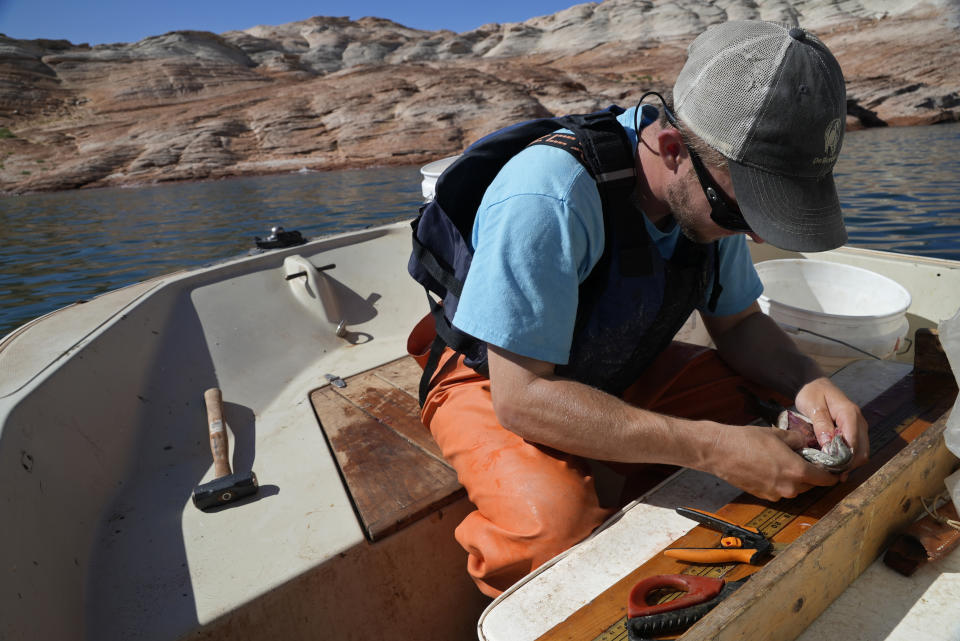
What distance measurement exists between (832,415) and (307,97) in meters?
33.9

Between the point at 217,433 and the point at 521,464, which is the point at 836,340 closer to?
the point at 521,464

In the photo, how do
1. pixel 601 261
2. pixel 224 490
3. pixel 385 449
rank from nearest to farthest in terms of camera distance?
pixel 601 261, pixel 224 490, pixel 385 449

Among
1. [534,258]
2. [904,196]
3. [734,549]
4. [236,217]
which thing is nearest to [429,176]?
[534,258]

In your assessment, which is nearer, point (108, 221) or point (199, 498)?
point (199, 498)

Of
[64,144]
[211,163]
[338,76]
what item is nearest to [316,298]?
[211,163]

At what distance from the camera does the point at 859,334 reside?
2150mm

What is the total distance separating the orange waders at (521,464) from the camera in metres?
1.31

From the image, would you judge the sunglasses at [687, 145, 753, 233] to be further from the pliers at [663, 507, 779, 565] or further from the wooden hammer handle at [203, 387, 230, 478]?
the wooden hammer handle at [203, 387, 230, 478]

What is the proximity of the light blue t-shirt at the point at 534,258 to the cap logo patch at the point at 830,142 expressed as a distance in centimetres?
46

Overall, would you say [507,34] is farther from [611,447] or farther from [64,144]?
[611,447]

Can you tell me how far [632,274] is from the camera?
1368mm

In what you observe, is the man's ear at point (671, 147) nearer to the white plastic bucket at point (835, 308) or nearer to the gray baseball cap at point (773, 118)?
the gray baseball cap at point (773, 118)

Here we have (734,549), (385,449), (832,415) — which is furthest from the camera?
(385,449)

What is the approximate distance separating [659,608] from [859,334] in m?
1.74
